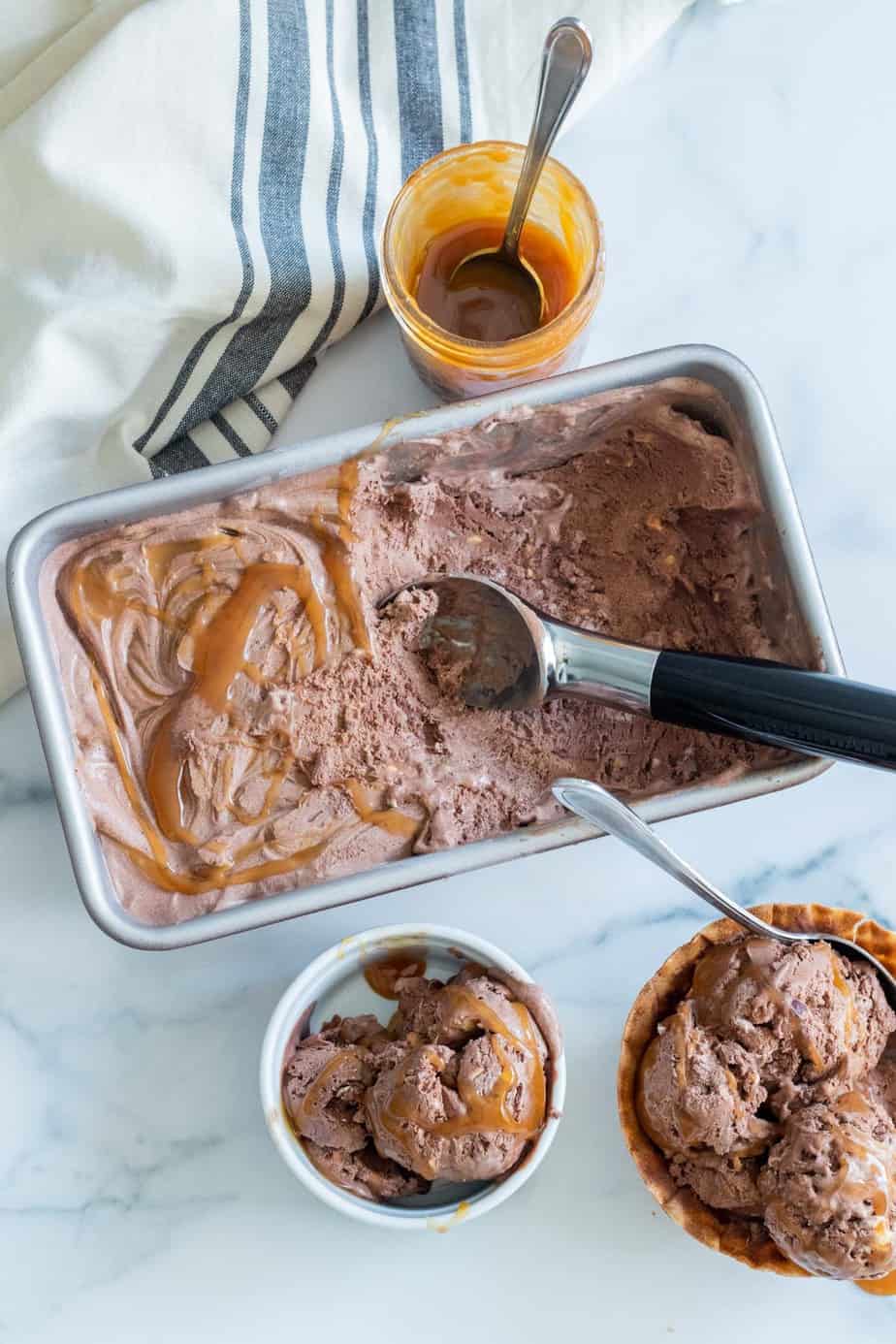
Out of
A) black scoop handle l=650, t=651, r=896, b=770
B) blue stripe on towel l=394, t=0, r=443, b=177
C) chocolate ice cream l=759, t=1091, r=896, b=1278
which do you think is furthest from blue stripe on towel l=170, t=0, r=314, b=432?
chocolate ice cream l=759, t=1091, r=896, b=1278

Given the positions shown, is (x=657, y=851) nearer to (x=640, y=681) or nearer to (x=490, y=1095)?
(x=640, y=681)

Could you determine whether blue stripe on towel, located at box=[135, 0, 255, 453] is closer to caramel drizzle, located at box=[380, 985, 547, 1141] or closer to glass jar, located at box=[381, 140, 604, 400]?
glass jar, located at box=[381, 140, 604, 400]

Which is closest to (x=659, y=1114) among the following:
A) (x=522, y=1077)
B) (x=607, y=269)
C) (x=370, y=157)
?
(x=522, y=1077)

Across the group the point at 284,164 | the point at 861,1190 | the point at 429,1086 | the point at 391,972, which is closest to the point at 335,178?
the point at 284,164

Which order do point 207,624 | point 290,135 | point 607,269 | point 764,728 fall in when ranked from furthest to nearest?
point 607,269
point 290,135
point 207,624
point 764,728

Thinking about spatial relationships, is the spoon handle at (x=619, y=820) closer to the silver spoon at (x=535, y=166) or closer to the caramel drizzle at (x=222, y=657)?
the caramel drizzle at (x=222, y=657)

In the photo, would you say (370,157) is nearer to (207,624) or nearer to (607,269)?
(607,269)

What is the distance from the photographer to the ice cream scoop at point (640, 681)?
138 cm

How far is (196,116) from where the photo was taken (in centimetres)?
159

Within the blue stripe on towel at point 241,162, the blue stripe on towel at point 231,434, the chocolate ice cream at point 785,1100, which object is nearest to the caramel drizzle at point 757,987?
the chocolate ice cream at point 785,1100

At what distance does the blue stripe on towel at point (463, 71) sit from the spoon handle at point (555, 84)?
0.22 metres

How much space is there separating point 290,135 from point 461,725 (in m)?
0.78

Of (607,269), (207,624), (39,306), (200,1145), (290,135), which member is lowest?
(200,1145)

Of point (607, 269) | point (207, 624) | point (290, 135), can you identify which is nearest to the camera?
point (207, 624)
